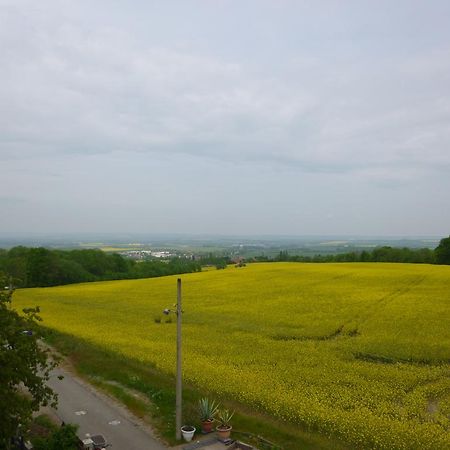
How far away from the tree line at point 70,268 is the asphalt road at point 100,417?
57.3 meters

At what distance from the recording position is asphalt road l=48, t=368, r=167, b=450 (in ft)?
51.8

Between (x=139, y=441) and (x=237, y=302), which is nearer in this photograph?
(x=139, y=441)

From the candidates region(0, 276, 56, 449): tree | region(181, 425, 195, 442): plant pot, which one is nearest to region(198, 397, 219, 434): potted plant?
region(181, 425, 195, 442): plant pot

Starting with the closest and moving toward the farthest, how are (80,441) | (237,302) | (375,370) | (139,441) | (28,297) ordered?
1. (80,441)
2. (139,441)
3. (375,370)
4. (237,302)
5. (28,297)

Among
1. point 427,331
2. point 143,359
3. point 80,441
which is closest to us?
point 80,441

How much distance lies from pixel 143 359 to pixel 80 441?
10212 mm

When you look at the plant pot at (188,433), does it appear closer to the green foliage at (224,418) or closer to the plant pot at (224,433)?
the plant pot at (224,433)

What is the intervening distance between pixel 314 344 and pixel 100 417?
43.4 feet

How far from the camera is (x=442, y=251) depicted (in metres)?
89.2

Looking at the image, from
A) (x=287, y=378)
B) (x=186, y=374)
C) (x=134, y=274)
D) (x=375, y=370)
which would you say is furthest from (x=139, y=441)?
(x=134, y=274)

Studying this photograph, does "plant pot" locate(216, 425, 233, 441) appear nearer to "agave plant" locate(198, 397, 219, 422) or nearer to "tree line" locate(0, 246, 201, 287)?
"agave plant" locate(198, 397, 219, 422)

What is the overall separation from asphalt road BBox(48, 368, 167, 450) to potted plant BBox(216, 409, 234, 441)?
1902mm

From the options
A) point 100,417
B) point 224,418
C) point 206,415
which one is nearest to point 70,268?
point 100,417

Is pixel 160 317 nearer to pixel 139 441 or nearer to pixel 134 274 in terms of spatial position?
pixel 139 441
